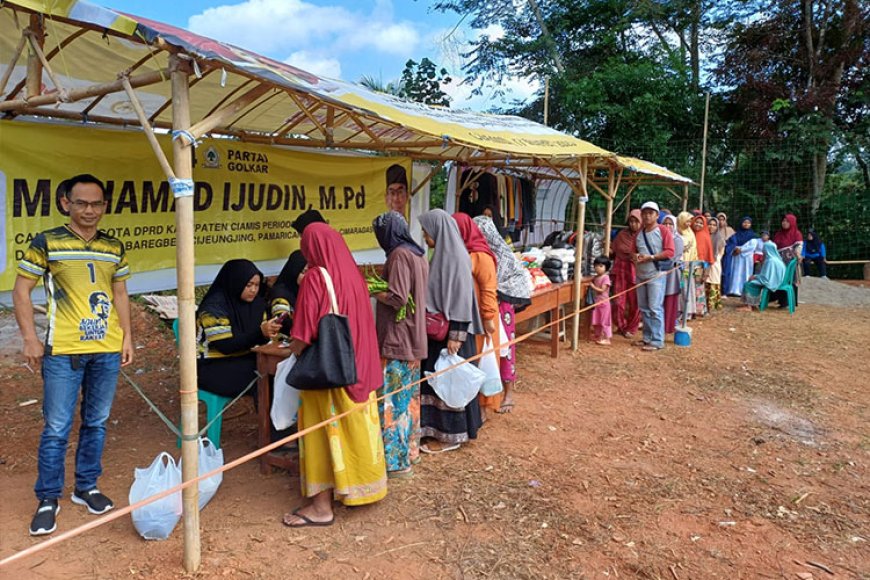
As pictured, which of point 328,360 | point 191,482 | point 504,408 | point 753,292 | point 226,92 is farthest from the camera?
point 753,292

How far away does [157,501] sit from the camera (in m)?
2.95

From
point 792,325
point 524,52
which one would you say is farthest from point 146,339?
point 524,52

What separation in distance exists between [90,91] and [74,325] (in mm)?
1118

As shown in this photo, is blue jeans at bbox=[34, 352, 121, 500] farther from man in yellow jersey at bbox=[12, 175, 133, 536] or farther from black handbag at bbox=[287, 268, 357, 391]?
black handbag at bbox=[287, 268, 357, 391]

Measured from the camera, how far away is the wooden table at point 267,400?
3.69 m

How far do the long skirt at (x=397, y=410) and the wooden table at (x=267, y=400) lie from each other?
60 cm

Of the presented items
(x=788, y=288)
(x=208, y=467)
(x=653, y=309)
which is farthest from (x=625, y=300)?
(x=208, y=467)

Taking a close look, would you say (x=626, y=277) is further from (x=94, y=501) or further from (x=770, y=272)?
(x=94, y=501)

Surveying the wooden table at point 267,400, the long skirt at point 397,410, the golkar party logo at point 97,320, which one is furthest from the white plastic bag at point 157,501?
the long skirt at point 397,410

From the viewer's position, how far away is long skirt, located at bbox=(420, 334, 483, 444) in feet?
13.9

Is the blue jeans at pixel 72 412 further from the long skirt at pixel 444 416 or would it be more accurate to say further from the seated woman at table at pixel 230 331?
the long skirt at pixel 444 416

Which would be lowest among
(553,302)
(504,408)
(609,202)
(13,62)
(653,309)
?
(504,408)

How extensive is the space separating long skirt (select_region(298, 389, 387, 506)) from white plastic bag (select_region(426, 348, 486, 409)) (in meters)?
0.88

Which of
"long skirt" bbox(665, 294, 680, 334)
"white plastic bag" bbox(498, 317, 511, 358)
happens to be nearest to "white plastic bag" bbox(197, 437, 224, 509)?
"white plastic bag" bbox(498, 317, 511, 358)
